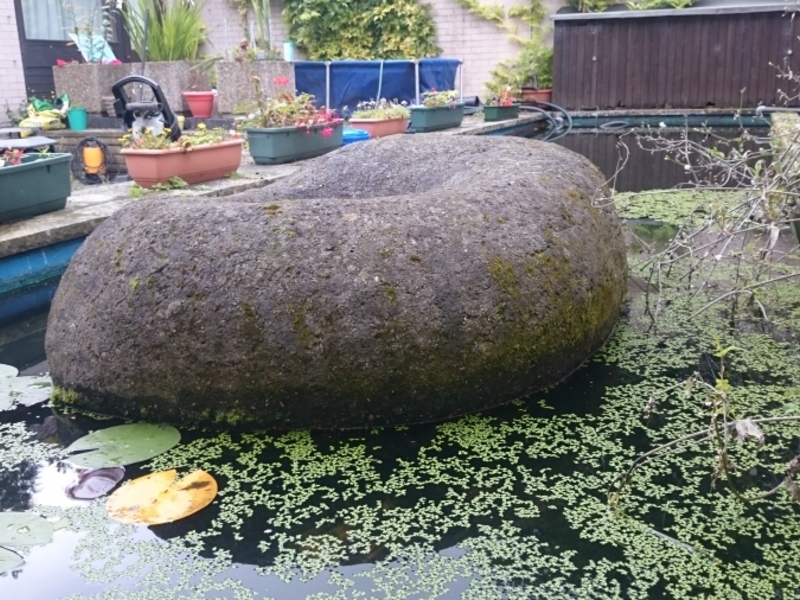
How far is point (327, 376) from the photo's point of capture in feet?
7.13

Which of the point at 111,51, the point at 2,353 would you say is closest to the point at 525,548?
the point at 2,353

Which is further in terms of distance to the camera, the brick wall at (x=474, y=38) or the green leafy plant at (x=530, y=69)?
the brick wall at (x=474, y=38)

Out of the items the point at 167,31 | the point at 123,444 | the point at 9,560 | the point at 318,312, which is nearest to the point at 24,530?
the point at 9,560

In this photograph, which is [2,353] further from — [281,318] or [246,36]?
[246,36]

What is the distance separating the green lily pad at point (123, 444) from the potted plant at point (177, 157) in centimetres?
290

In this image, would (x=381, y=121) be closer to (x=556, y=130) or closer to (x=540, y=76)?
(x=556, y=130)

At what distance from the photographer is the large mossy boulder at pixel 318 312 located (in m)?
2.19

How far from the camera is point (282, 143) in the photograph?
19.7 ft

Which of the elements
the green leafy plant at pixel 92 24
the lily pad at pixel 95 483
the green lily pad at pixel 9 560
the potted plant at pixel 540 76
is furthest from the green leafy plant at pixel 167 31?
the green lily pad at pixel 9 560

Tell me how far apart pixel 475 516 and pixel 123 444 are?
96cm

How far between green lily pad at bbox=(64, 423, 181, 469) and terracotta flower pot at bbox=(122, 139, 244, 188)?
290 centimetres

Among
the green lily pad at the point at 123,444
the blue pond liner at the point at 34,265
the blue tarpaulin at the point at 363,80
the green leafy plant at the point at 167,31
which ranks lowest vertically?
the green lily pad at the point at 123,444

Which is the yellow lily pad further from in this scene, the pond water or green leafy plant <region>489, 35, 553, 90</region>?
green leafy plant <region>489, 35, 553, 90</region>

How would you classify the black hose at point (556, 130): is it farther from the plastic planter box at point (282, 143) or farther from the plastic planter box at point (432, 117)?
the plastic planter box at point (282, 143)
